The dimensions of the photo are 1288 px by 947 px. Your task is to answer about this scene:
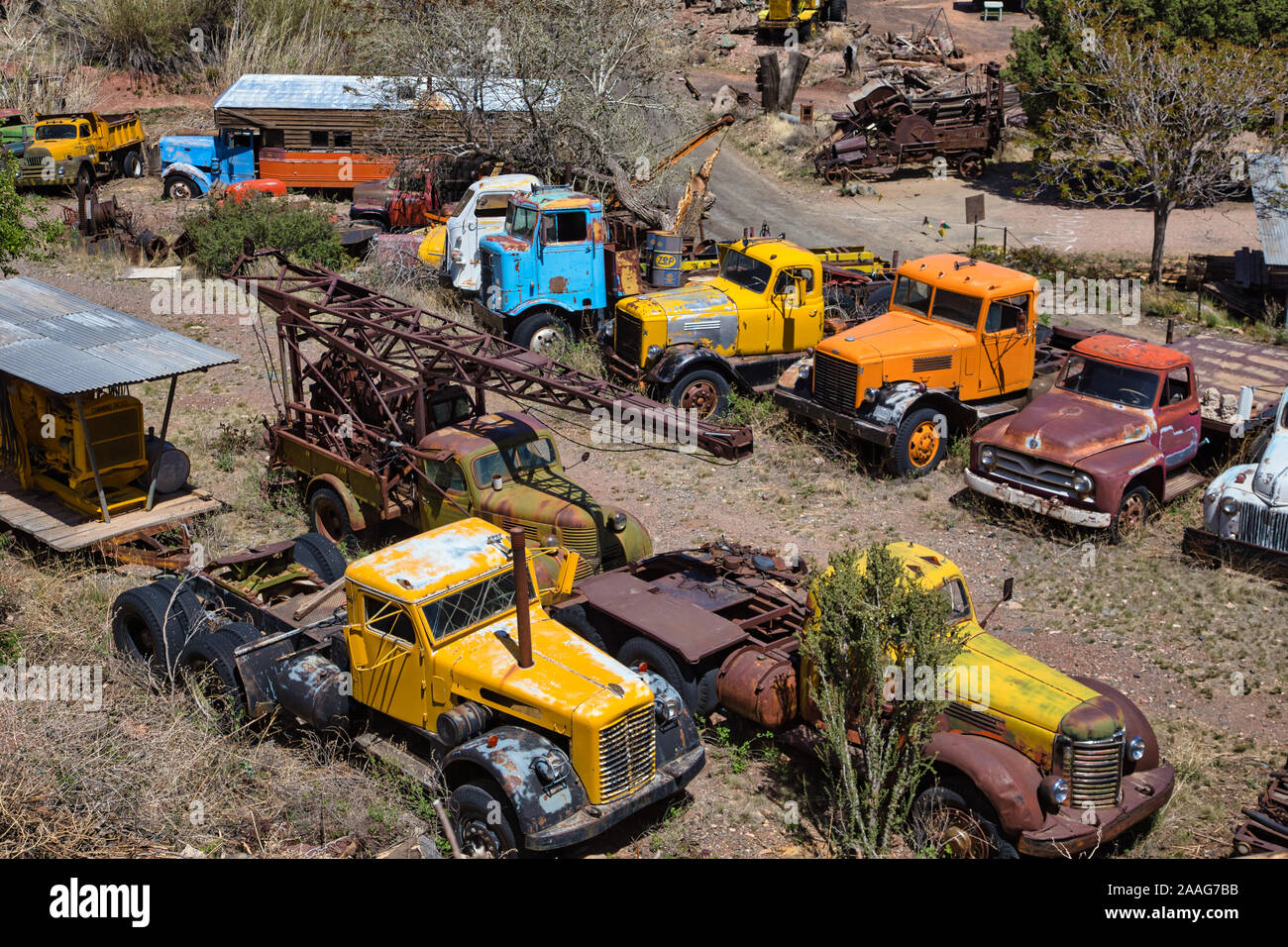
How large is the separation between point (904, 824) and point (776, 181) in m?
25.3

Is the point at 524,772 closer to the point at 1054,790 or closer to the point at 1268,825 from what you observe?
the point at 1054,790

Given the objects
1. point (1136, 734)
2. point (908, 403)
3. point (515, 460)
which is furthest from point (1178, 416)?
point (515, 460)

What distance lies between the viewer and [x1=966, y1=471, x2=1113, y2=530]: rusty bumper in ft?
41.4

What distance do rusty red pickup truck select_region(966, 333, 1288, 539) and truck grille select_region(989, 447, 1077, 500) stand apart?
1 centimetres

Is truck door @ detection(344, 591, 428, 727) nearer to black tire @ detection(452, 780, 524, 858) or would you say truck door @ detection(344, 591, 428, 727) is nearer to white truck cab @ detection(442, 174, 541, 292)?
black tire @ detection(452, 780, 524, 858)

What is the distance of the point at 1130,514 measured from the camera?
42.7ft

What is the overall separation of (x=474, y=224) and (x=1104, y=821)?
1625 centimetres

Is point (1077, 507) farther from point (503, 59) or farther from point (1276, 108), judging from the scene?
point (503, 59)

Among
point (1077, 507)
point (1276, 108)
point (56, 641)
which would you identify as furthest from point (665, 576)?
point (1276, 108)

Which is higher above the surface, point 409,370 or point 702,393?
point 409,370

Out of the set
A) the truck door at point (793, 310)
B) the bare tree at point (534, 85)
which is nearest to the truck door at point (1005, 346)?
the truck door at point (793, 310)

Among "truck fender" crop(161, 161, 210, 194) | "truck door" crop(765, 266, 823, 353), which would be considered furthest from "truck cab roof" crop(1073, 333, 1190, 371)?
"truck fender" crop(161, 161, 210, 194)

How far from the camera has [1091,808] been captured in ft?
26.3

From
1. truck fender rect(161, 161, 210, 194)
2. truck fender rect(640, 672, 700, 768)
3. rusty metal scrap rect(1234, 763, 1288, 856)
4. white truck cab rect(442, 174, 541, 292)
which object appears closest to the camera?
rusty metal scrap rect(1234, 763, 1288, 856)
